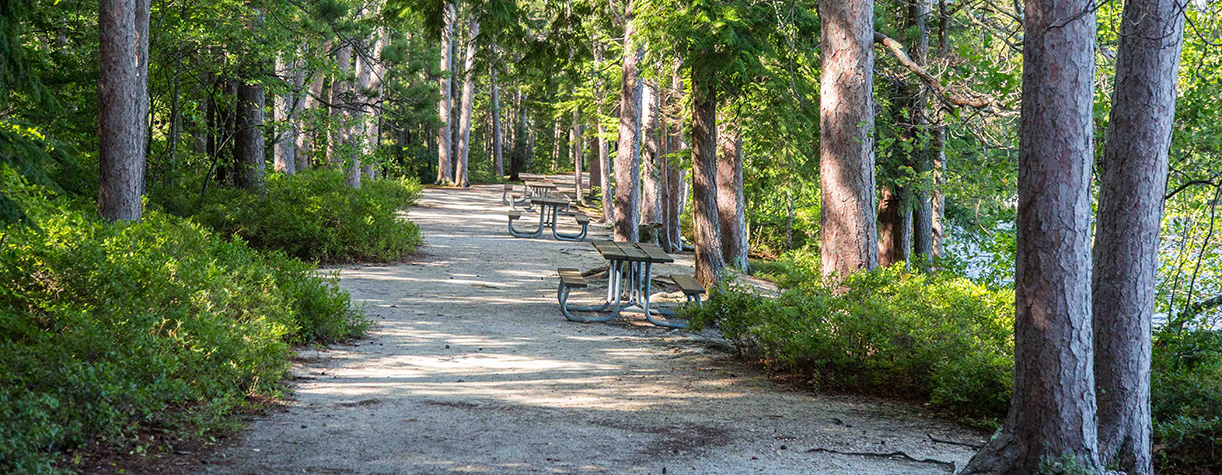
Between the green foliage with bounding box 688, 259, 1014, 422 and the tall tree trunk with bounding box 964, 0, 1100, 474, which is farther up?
the tall tree trunk with bounding box 964, 0, 1100, 474

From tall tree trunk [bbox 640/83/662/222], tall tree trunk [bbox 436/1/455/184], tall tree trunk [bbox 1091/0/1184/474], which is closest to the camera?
tall tree trunk [bbox 1091/0/1184/474]

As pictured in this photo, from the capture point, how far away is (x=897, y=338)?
20.6 ft

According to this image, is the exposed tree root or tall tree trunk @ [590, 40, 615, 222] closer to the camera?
the exposed tree root

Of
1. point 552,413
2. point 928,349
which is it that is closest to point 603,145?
point 928,349

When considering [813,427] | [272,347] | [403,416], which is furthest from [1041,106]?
[272,347]

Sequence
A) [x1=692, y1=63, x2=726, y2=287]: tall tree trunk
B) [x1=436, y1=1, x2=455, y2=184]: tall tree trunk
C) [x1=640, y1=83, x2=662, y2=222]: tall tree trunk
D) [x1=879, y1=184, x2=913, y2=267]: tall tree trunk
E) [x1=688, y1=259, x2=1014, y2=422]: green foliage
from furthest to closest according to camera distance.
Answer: [x1=436, y1=1, x2=455, y2=184]: tall tree trunk → [x1=640, y1=83, x2=662, y2=222]: tall tree trunk → [x1=879, y1=184, x2=913, y2=267]: tall tree trunk → [x1=692, y1=63, x2=726, y2=287]: tall tree trunk → [x1=688, y1=259, x2=1014, y2=422]: green foliage

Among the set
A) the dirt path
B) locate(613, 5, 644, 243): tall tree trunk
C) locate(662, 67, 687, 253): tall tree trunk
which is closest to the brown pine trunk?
locate(613, 5, 644, 243): tall tree trunk

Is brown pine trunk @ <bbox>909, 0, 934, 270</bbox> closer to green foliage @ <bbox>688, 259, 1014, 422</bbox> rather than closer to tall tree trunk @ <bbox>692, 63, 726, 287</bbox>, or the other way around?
tall tree trunk @ <bbox>692, 63, 726, 287</bbox>

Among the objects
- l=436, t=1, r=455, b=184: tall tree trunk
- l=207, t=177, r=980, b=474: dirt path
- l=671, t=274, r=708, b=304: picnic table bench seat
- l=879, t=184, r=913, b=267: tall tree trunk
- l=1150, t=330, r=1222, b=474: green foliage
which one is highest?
l=436, t=1, r=455, b=184: tall tree trunk

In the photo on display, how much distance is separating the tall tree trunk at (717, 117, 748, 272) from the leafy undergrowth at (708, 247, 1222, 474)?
797 cm

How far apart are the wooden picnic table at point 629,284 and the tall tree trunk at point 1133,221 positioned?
509cm

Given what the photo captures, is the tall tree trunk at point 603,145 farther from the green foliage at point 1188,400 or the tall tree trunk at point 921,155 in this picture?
the green foliage at point 1188,400

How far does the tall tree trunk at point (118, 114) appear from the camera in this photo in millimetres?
8484

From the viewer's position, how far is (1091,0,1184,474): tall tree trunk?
14.2ft
